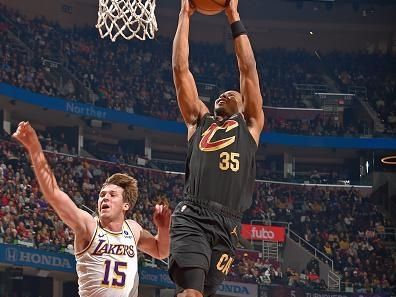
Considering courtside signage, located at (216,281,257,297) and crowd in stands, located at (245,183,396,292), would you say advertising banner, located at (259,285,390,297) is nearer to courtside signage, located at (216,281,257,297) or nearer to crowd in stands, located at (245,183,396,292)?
courtside signage, located at (216,281,257,297)

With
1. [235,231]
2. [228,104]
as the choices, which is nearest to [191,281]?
[235,231]

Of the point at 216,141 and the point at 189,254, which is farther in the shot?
the point at 216,141

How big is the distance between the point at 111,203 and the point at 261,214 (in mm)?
21166

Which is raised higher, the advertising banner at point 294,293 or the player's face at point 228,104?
the player's face at point 228,104

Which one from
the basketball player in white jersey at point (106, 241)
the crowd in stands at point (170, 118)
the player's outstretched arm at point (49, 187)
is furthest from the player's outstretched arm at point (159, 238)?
the crowd in stands at point (170, 118)

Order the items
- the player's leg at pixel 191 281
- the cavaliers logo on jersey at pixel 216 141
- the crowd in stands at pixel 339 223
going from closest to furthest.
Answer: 1. the player's leg at pixel 191 281
2. the cavaliers logo on jersey at pixel 216 141
3. the crowd in stands at pixel 339 223

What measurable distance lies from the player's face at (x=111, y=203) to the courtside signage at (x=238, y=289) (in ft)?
55.6

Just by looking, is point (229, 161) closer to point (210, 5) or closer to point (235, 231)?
point (235, 231)

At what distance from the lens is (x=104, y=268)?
5398 mm

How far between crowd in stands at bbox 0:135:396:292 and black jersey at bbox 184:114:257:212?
1358 cm

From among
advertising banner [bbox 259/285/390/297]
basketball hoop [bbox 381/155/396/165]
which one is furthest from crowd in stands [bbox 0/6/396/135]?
advertising banner [bbox 259/285/390/297]

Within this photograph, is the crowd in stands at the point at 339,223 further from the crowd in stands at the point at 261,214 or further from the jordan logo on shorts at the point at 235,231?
the jordan logo on shorts at the point at 235,231

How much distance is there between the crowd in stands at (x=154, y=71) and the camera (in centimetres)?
2633

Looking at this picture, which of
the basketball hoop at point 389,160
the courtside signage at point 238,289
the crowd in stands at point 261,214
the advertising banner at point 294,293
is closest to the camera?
the crowd in stands at point 261,214
